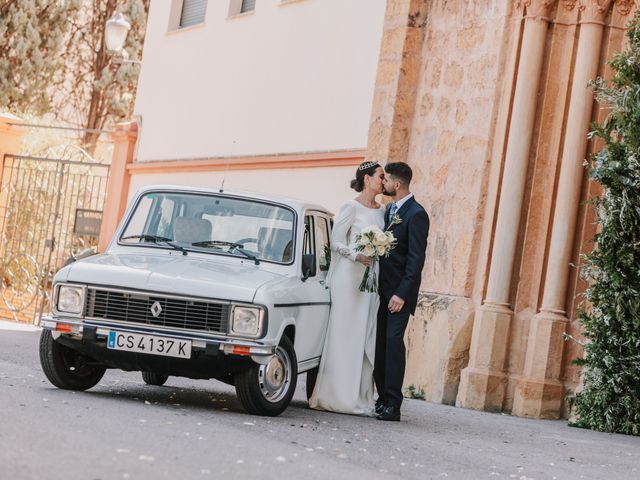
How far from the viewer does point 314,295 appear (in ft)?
35.1

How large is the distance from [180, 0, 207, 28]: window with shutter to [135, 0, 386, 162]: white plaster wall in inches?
12.0

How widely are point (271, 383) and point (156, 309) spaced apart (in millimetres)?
982

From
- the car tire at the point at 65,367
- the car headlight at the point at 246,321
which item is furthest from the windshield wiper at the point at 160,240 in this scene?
the car headlight at the point at 246,321

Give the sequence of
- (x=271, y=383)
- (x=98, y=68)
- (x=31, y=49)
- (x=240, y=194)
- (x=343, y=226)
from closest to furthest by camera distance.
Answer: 1. (x=271, y=383)
2. (x=240, y=194)
3. (x=343, y=226)
4. (x=31, y=49)
5. (x=98, y=68)

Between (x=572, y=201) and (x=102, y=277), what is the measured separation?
584 centimetres

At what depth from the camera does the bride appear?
11094 mm

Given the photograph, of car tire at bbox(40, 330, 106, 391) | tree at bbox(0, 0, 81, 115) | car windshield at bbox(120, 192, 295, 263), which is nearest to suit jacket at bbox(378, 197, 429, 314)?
car windshield at bbox(120, 192, 295, 263)

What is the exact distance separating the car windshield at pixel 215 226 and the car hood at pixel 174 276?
32 cm

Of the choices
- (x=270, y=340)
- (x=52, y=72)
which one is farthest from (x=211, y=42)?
(x=52, y=72)

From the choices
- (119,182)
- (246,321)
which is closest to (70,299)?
(246,321)

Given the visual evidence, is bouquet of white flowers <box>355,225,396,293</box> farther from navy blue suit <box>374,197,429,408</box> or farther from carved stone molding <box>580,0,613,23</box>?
carved stone molding <box>580,0,613,23</box>

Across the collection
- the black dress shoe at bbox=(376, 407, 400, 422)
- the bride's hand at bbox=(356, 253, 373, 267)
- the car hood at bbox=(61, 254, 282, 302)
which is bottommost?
the black dress shoe at bbox=(376, 407, 400, 422)

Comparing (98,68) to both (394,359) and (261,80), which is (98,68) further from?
(394,359)

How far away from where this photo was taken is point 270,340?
9.55 metres
